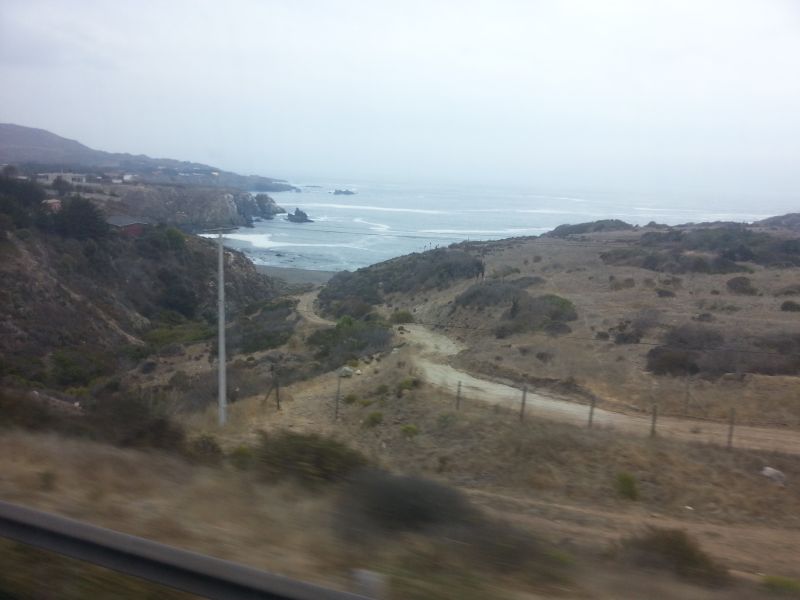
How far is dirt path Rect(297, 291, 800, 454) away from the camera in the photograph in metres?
16.8

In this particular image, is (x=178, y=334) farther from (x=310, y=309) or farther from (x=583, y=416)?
(x=583, y=416)

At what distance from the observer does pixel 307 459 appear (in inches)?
316

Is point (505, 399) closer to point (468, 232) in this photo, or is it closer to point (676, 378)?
point (676, 378)

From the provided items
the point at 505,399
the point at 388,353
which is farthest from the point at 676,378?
the point at 388,353

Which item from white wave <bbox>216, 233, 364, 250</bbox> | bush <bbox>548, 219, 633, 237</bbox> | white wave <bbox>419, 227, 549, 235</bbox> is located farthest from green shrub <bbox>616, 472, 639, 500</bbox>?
bush <bbox>548, 219, 633, 237</bbox>

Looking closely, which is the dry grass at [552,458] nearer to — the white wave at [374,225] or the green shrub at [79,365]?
the green shrub at [79,365]

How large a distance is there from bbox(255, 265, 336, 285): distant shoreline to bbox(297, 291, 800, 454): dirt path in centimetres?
1998

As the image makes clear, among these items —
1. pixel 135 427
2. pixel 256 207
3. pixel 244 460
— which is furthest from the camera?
pixel 256 207

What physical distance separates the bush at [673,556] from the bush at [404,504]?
4.66ft

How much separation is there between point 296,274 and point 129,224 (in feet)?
35.3

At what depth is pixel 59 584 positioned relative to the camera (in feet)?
Answer: 14.6

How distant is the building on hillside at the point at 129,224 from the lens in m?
41.8

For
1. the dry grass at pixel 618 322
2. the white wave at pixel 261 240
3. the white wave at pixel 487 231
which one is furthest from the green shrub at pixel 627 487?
the white wave at pixel 487 231

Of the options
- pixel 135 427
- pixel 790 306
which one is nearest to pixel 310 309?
pixel 790 306
